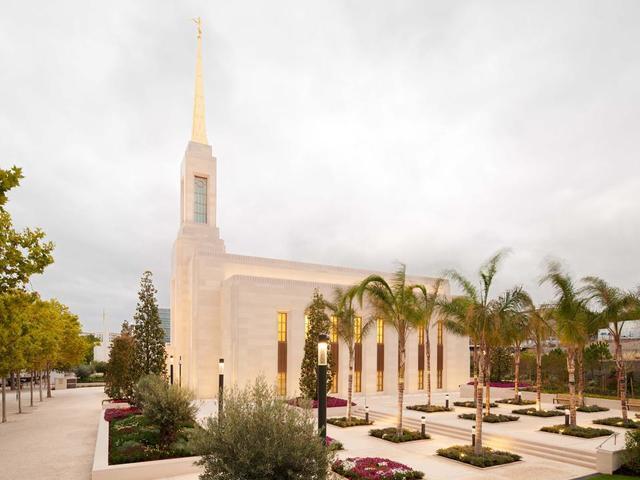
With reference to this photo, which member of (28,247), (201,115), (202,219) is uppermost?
(201,115)

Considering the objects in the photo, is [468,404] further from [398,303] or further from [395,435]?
[398,303]

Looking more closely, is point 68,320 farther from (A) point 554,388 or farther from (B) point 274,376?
(A) point 554,388

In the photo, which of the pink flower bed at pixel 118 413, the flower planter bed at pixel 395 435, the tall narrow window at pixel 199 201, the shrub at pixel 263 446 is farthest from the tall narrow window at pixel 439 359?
the shrub at pixel 263 446

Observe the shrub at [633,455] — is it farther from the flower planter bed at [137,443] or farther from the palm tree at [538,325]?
the flower planter bed at [137,443]

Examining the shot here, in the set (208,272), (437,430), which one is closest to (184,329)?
(208,272)

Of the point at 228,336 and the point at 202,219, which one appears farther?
the point at 202,219

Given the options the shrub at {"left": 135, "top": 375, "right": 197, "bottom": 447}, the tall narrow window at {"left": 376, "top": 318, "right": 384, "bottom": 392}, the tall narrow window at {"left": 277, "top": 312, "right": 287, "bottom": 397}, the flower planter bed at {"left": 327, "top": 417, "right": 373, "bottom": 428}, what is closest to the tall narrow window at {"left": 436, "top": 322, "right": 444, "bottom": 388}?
the tall narrow window at {"left": 376, "top": 318, "right": 384, "bottom": 392}

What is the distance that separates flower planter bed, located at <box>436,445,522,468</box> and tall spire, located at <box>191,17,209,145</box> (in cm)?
3570

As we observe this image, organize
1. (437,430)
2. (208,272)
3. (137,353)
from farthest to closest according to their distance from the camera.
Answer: (208,272), (137,353), (437,430)

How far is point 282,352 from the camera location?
35.8 metres

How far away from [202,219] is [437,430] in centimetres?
2819

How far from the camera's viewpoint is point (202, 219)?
42.5 meters

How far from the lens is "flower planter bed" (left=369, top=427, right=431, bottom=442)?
770 inches

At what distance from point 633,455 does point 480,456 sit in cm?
465
